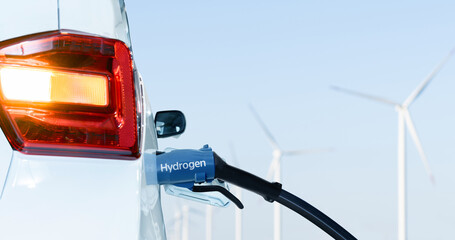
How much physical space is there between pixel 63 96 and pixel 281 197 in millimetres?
1181

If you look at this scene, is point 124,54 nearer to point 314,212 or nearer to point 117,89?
point 117,89

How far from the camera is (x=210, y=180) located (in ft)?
8.39

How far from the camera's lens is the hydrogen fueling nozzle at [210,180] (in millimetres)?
2408

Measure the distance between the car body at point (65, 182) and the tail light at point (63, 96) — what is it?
2cm

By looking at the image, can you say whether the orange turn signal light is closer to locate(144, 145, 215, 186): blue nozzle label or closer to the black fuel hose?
locate(144, 145, 215, 186): blue nozzle label

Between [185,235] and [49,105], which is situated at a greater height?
[185,235]

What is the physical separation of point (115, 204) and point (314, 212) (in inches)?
46.1

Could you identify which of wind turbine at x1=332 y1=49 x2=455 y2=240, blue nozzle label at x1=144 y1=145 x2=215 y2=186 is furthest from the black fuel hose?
wind turbine at x1=332 y1=49 x2=455 y2=240

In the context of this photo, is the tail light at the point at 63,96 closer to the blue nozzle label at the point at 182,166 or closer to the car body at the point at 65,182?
the car body at the point at 65,182

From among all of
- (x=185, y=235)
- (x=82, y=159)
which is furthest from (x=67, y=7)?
(x=185, y=235)

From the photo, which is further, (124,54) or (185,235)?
(185,235)

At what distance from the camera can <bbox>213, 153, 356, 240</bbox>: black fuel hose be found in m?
2.72

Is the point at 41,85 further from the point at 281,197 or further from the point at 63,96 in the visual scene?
the point at 281,197

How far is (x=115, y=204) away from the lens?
1.94m
